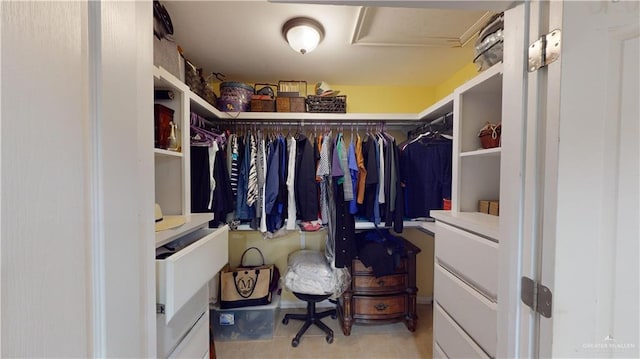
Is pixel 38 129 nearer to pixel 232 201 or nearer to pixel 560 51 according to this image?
pixel 560 51

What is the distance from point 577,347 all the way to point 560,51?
2.25 feet

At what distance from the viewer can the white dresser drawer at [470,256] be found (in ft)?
2.93

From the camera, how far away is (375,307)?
2045 millimetres

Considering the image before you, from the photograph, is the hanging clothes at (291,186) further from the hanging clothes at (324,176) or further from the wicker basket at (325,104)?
the wicker basket at (325,104)

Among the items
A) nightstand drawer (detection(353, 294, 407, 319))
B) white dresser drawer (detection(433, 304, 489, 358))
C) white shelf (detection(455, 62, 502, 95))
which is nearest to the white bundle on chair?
nightstand drawer (detection(353, 294, 407, 319))

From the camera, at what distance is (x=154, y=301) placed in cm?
74

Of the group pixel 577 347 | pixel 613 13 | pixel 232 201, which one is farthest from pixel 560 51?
pixel 232 201

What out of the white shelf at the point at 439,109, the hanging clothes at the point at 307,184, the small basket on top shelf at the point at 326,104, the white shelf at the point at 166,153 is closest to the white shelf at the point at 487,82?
the white shelf at the point at 439,109

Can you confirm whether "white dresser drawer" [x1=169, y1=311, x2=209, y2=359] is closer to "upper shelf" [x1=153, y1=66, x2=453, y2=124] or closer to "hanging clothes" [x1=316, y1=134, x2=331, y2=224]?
"hanging clothes" [x1=316, y1=134, x2=331, y2=224]

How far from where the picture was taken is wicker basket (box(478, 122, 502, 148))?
4.07 feet

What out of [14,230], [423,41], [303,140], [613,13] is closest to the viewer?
[14,230]

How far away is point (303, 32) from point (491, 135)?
120 centimetres

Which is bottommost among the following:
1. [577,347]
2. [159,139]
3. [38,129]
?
[577,347]

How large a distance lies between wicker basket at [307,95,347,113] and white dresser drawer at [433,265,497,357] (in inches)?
55.4
